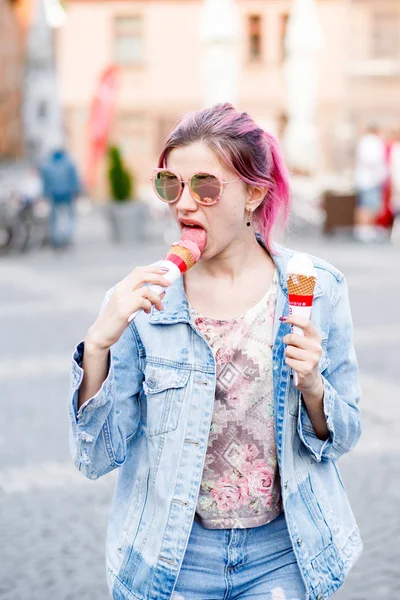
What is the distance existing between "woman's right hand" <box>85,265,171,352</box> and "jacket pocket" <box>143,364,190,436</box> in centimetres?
18

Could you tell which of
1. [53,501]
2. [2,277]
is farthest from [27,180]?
[53,501]

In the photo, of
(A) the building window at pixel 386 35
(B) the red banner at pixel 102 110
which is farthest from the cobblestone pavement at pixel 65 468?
(A) the building window at pixel 386 35

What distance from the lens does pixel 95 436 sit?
2217 mm

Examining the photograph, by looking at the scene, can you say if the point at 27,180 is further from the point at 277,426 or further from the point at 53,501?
the point at 277,426

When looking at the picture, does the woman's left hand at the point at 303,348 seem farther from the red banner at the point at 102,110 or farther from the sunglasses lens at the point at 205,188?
the red banner at the point at 102,110

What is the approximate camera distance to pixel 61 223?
17859 millimetres

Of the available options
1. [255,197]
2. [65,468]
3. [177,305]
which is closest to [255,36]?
[65,468]

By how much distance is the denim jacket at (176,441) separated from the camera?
7.31 feet

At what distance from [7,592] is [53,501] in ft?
3.03

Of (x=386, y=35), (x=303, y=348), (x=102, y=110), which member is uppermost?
(x=303, y=348)

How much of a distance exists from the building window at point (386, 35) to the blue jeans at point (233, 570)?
35768 mm

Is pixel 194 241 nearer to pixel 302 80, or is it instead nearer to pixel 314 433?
pixel 314 433

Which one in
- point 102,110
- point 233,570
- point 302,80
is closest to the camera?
point 233,570

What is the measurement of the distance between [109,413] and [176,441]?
0.48 ft
